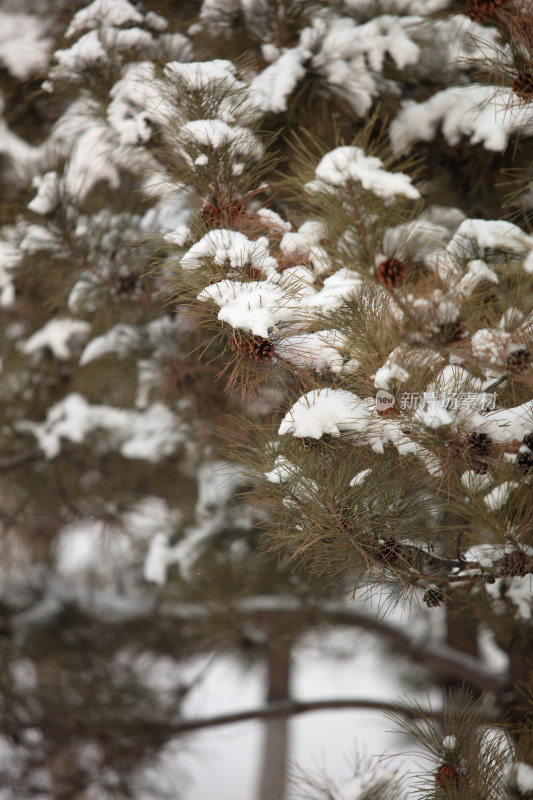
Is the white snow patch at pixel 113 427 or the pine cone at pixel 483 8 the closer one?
the pine cone at pixel 483 8

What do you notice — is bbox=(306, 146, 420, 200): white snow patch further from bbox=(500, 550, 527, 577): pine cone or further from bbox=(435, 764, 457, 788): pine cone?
bbox=(435, 764, 457, 788): pine cone

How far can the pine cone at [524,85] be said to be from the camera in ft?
3.46

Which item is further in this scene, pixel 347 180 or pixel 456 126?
pixel 456 126

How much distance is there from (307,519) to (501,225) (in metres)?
0.57

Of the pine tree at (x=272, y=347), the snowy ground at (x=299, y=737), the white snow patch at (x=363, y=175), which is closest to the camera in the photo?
the white snow patch at (x=363, y=175)

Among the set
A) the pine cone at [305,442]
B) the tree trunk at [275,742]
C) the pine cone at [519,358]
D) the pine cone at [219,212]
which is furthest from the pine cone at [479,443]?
the tree trunk at [275,742]

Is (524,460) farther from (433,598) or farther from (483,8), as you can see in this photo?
(483,8)

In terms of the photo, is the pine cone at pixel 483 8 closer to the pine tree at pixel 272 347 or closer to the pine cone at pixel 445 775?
the pine tree at pixel 272 347

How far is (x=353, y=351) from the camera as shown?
958mm

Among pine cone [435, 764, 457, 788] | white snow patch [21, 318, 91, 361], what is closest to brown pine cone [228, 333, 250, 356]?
pine cone [435, 764, 457, 788]

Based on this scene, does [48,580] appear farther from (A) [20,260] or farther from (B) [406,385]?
(B) [406,385]

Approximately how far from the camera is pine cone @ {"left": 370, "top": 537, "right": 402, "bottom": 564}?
41.4 inches

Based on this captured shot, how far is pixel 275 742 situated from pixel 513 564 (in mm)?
4093

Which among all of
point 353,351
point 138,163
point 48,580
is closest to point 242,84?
point 138,163
